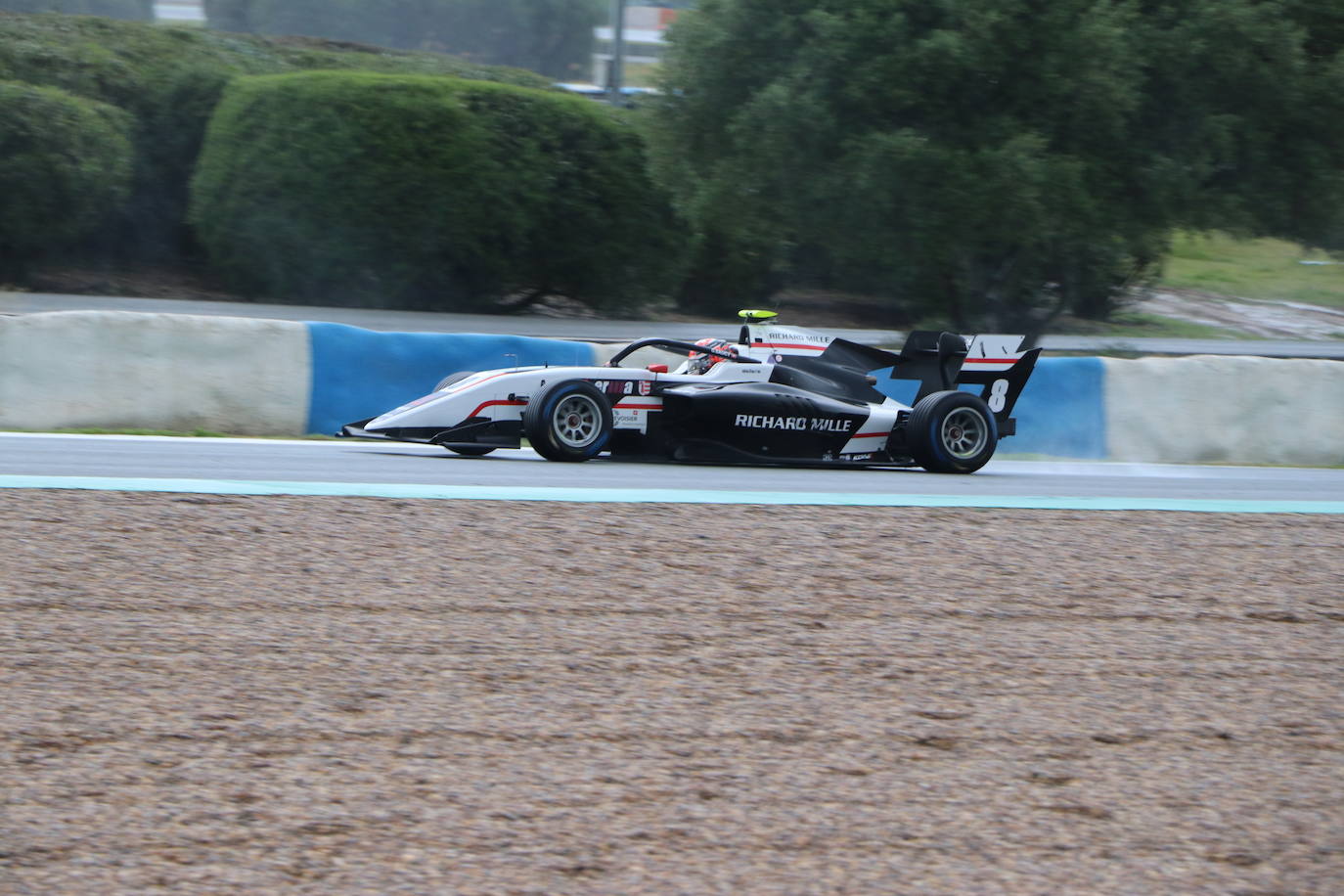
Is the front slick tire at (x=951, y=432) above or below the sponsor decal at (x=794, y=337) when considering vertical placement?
below

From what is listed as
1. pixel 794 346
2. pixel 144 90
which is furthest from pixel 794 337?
pixel 144 90

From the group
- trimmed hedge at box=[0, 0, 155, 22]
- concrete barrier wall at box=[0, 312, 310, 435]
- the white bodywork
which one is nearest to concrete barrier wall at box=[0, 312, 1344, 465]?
concrete barrier wall at box=[0, 312, 310, 435]

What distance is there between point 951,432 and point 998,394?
91 cm

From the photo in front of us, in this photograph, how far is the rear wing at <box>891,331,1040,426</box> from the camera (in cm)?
1069

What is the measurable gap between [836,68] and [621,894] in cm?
1563

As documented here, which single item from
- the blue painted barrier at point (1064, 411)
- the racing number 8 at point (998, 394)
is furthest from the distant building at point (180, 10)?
the racing number 8 at point (998, 394)

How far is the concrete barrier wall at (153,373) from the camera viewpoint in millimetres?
10766

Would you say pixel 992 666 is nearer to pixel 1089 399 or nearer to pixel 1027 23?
pixel 1089 399

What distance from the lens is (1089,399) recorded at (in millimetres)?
12719

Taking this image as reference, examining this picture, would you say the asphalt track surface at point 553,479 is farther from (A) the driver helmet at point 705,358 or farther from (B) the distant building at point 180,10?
(B) the distant building at point 180,10

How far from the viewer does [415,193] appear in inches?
824

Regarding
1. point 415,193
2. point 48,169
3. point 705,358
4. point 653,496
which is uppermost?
point 415,193

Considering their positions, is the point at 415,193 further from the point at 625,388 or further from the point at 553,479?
the point at 553,479

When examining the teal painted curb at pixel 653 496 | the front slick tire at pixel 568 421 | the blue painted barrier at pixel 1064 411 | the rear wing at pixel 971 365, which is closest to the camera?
the teal painted curb at pixel 653 496
